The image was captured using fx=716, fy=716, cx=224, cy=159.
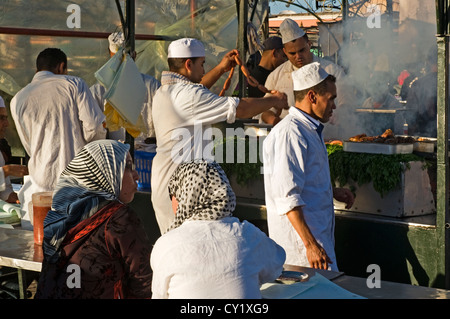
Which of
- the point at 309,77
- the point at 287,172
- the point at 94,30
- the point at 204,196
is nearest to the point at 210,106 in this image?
the point at 309,77

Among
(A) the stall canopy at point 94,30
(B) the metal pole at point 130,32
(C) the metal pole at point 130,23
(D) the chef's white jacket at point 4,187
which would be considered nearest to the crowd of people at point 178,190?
(D) the chef's white jacket at point 4,187

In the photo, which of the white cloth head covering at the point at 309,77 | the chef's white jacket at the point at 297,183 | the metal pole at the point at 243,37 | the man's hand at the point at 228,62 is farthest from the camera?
the metal pole at the point at 243,37

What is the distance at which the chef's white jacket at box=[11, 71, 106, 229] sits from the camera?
5.60m

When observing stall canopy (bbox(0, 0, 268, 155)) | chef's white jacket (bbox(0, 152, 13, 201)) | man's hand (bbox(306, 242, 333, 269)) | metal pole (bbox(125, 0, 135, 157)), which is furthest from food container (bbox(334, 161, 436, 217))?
stall canopy (bbox(0, 0, 268, 155))

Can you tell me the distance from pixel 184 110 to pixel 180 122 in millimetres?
90

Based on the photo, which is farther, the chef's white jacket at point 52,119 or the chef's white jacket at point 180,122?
the chef's white jacket at point 52,119

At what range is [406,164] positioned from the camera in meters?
4.79

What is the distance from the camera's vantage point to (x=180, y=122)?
4.66 m

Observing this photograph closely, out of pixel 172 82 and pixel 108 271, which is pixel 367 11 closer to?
pixel 172 82

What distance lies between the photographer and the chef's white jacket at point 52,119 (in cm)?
560

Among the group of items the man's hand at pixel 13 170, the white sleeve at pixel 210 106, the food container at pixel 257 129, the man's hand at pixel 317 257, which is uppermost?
the white sleeve at pixel 210 106

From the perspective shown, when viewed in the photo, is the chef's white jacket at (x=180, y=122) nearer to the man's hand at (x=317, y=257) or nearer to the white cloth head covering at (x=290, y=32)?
the man's hand at (x=317, y=257)

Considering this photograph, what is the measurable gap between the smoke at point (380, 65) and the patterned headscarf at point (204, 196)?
3.64 meters

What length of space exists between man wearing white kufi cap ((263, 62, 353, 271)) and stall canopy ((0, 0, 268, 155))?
15.0 ft
